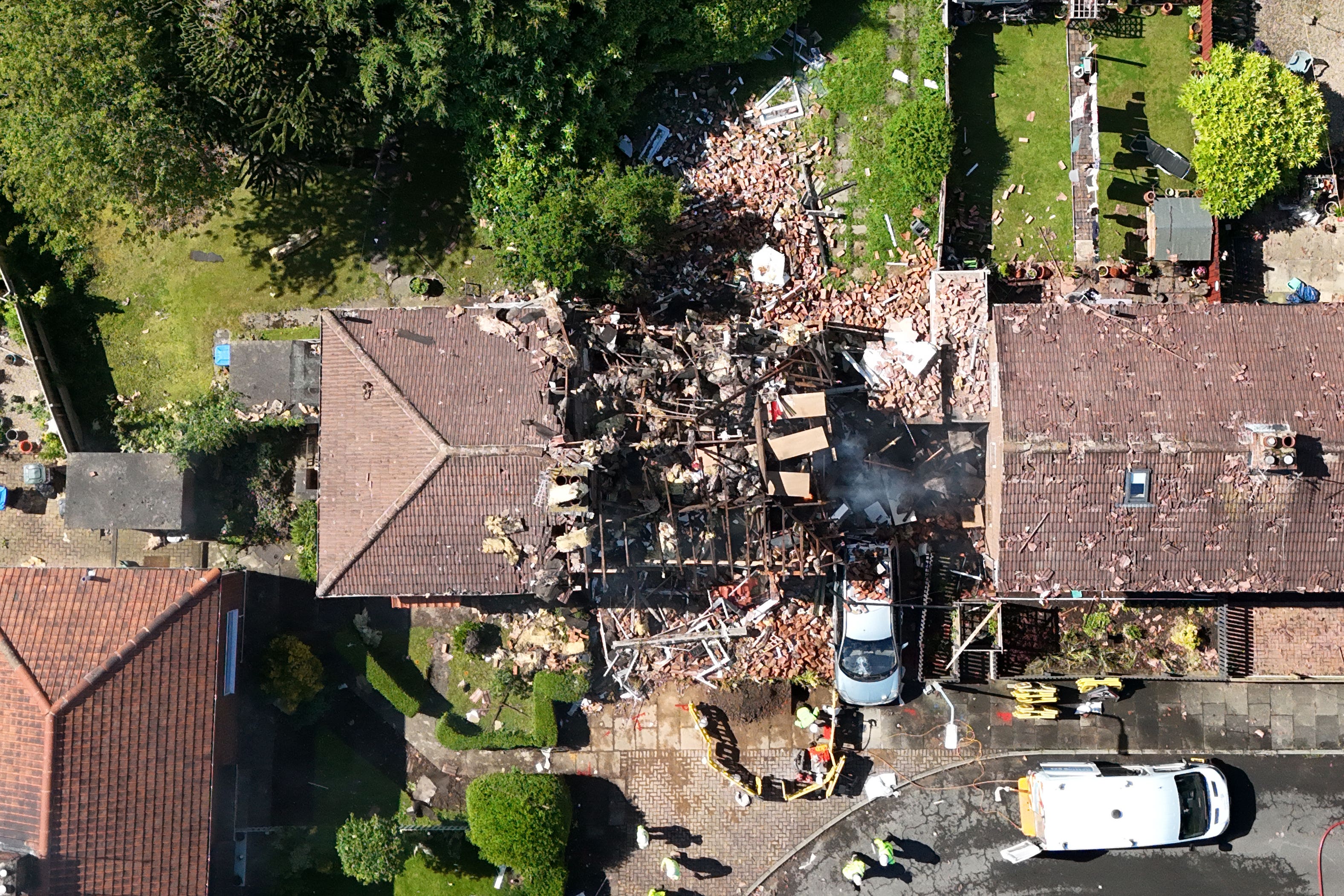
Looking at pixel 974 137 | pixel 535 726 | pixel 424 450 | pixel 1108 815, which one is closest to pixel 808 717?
pixel 535 726

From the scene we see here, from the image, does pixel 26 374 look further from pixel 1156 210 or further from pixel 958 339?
pixel 1156 210

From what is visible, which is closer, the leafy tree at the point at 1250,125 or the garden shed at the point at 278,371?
the leafy tree at the point at 1250,125

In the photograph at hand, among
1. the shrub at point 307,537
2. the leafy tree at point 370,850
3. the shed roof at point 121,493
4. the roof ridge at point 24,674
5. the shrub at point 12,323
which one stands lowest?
the leafy tree at point 370,850

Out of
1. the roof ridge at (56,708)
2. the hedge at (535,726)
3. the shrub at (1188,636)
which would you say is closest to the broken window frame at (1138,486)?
the shrub at (1188,636)

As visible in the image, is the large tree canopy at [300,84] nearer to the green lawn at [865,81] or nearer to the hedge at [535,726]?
the green lawn at [865,81]

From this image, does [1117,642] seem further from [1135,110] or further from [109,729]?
[109,729]

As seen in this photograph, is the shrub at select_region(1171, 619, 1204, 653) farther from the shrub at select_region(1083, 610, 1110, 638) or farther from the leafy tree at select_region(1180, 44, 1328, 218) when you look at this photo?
the leafy tree at select_region(1180, 44, 1328, 218)

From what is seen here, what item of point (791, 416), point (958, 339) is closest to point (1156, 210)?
point (958, 339)
